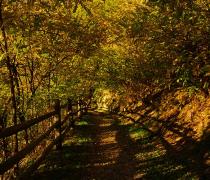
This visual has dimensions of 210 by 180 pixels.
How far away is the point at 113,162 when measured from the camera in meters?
12.9

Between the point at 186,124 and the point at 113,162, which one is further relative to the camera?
the point at 186,124

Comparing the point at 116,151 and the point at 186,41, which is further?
the point at 116,151

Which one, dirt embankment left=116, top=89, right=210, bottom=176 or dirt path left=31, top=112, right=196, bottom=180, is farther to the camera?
dirt embankment left=116, top=89, right=210, bottom=176

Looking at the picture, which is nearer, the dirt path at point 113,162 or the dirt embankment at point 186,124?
the dirt path at point 113,162

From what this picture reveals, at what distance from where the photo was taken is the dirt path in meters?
10.8

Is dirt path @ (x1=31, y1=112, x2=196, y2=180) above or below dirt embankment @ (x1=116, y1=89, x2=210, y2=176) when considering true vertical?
below

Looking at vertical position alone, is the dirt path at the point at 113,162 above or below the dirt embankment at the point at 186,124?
below

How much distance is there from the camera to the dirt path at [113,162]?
10758 mm

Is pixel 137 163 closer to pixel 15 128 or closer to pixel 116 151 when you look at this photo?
pixel 116 151

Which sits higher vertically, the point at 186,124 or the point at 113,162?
the point at 186,124

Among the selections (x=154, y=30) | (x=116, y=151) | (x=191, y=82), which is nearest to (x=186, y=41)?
(x=191, y=82)

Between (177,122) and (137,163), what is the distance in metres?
4.69

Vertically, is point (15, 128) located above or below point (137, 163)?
above

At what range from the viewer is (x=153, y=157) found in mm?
12938
